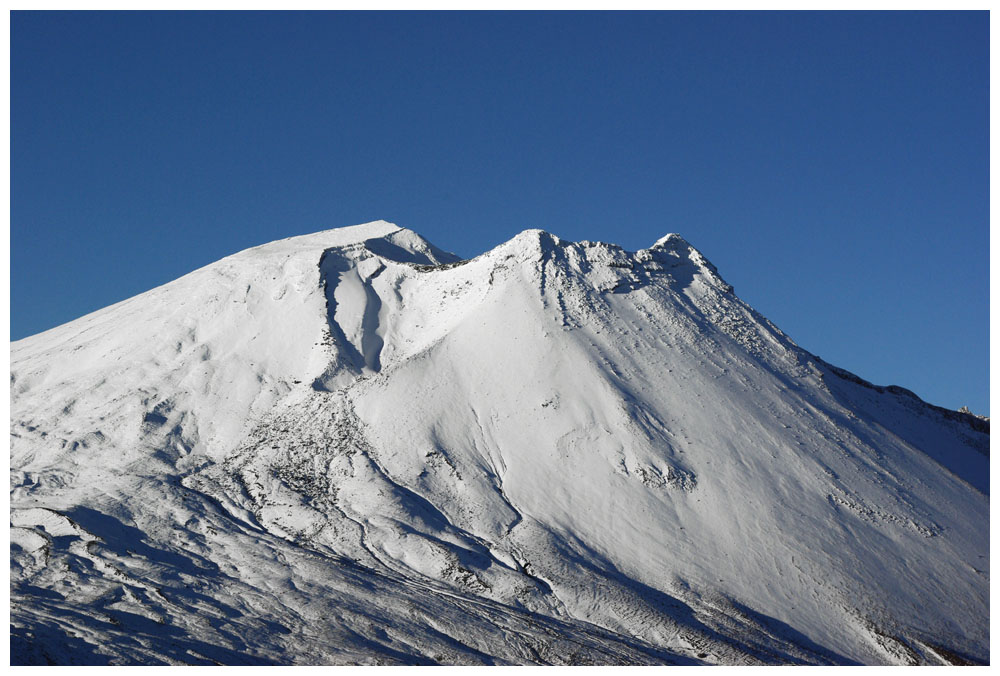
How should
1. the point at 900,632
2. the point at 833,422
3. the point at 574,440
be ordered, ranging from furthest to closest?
the point at 833,422 → the point at 574,440 → the point at 900,632

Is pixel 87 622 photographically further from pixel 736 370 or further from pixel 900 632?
pixel 736 370

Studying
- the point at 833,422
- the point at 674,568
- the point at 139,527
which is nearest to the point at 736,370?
the point at 833,422

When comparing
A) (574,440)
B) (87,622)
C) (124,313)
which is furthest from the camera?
(124,313)

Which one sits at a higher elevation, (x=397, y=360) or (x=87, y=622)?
(x=397, y=360)

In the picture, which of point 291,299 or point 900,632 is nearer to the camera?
point 900,632

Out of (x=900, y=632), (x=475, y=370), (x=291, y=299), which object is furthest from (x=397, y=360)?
(x=900, y=632)

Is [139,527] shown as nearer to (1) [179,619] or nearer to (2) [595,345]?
(1) [179,619]

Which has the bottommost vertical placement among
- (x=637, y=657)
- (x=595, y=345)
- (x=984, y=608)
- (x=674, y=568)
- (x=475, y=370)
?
(x=637, y=657)
